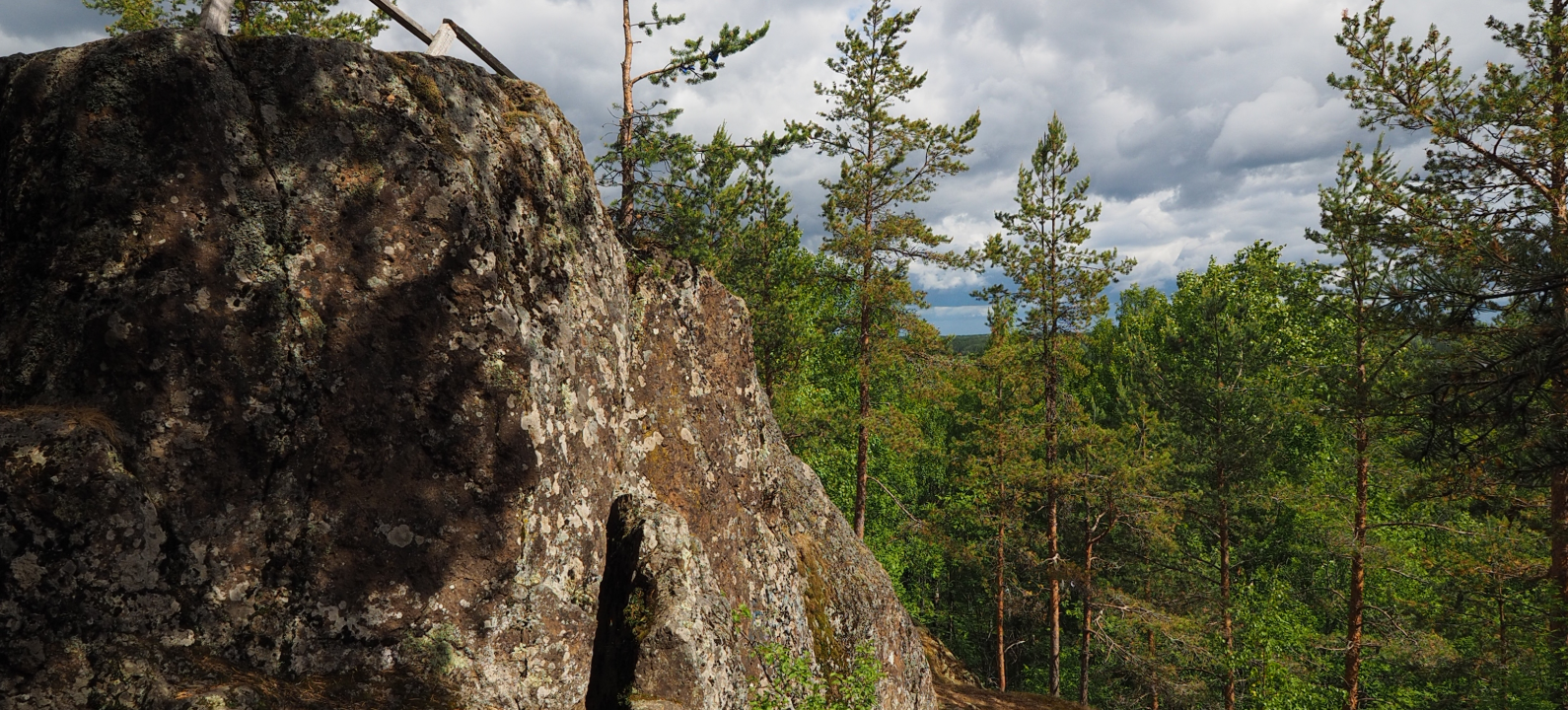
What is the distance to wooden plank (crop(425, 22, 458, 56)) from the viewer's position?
23.6 ft

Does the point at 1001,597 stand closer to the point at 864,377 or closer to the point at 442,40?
the point at 864,377

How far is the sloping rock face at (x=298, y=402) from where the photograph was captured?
Answer: 13.0 feet

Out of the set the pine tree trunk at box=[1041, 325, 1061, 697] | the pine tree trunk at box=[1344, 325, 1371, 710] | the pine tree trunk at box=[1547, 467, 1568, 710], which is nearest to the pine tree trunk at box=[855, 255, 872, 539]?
the pine tree trunk at box=[1041, 325, 1061, 697]

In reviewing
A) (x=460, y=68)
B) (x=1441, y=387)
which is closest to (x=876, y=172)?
(x=1441, y=387)

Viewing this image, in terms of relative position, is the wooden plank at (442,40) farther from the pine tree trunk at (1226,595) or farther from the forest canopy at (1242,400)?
the pine tree trunk at (1226,595)

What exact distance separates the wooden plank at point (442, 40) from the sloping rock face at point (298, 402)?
73.5 inches

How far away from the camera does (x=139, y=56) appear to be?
14.6 feet

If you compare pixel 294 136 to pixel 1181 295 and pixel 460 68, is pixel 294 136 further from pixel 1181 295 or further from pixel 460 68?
pixel 1181 295

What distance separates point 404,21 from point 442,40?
14.5 inches

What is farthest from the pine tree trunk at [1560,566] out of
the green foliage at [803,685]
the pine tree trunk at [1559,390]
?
the green foliage at [803,685]

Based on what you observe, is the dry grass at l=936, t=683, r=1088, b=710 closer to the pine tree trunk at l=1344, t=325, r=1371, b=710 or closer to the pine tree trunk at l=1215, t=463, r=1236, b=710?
the pine tree trunk at l=1215, t=463, r=1236, b=710

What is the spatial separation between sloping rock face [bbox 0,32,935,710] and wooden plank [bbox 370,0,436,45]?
2.01m

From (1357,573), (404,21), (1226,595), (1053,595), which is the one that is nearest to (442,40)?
(404,21)

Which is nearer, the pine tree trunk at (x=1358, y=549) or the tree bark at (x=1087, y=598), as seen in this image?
the pine tree trunk at (x=1358, y=549)
